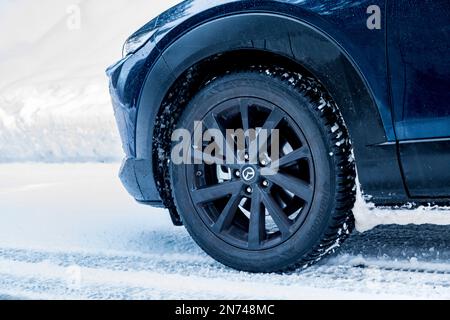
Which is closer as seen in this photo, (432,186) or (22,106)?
(432,186)

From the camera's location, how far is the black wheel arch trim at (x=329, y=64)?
7.85ft

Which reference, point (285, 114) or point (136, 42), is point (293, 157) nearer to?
point (285, 114)

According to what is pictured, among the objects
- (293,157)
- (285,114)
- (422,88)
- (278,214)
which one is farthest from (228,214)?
(422,88)

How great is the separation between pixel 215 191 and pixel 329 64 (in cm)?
70

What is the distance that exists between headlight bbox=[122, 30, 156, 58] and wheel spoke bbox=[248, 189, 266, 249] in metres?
0.86

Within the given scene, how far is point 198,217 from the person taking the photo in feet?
9.05

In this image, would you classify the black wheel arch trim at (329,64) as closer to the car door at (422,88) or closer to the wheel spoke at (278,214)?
the car door at (422,88)

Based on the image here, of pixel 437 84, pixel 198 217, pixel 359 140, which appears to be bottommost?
pixel 198 217

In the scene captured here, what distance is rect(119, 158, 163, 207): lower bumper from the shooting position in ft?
9.64

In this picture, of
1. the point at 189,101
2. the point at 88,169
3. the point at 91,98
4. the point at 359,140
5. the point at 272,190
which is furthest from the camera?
the point at 91,98

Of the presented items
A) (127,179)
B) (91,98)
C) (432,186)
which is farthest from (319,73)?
(91,98)

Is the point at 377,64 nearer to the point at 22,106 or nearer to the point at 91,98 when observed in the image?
the point at 91,98

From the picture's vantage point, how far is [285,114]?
257cm

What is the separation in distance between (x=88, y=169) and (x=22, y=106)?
2586 mm
